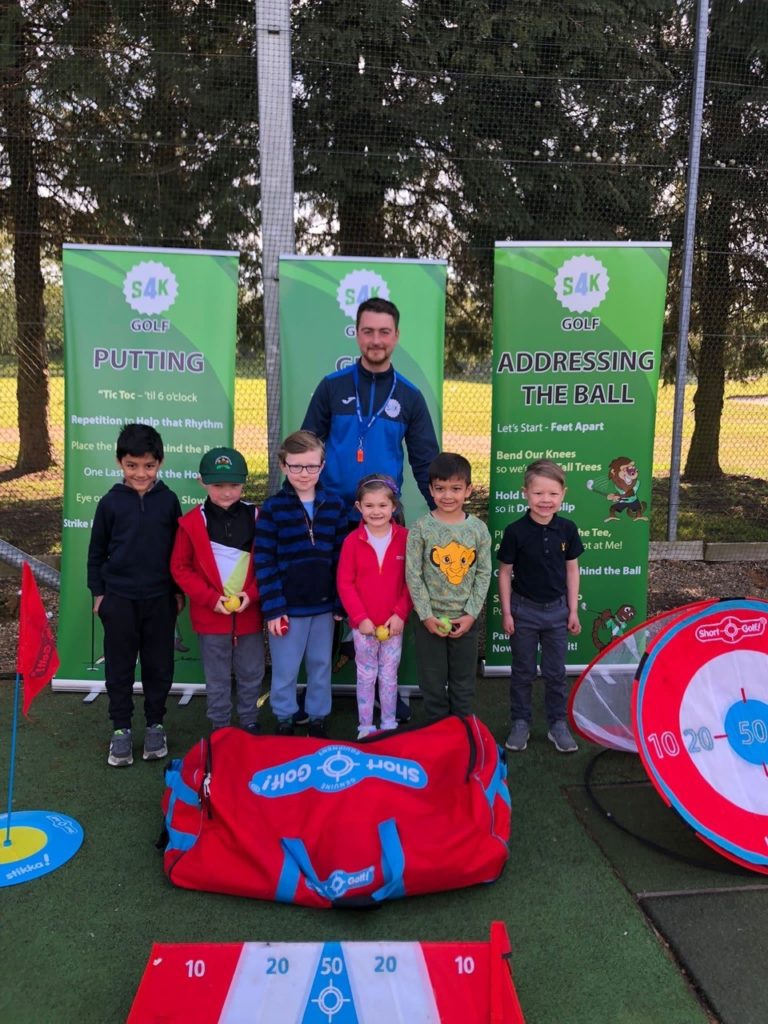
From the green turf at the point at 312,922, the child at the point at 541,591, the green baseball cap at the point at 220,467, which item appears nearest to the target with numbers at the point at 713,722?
the green turf at the point at 312,922

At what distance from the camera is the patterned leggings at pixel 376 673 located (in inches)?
139

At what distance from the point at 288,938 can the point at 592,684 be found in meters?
1.77

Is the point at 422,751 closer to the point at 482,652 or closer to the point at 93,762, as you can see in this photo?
the point at 93,762

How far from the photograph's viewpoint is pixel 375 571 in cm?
339

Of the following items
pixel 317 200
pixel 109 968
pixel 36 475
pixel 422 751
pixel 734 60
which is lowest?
pixel 109 968

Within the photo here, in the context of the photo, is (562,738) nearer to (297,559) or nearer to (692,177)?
(297,559)

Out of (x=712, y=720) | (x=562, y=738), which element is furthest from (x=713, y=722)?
(x=562, y=738)

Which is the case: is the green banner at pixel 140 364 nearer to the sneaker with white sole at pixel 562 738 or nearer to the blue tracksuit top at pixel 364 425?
the blue tracksuit top at pixel 364 425

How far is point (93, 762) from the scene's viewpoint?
11.4 ft

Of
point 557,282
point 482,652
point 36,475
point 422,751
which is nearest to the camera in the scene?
point 422,751

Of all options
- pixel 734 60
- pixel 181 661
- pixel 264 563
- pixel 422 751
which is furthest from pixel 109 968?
pixel 734 60

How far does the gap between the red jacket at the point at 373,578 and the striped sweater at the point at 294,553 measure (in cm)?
9

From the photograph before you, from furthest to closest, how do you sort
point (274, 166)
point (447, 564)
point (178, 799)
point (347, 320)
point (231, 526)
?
point (274, 166) → point (347, 320) → point (231, 526) → point (447, 564) → point (178, 799)

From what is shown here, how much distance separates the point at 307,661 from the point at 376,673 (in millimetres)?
327
